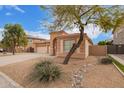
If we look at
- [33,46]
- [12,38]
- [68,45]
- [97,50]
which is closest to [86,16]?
[68,45]

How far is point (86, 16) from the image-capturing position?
8812 mm

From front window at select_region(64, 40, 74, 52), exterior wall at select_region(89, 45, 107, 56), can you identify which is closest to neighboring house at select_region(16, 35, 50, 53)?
front window at select_region(64, 40, 74, 52)

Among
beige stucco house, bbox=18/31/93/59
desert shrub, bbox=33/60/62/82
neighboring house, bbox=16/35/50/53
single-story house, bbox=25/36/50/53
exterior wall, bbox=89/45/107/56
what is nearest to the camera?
desert shrub, bbox=33/60/62/82

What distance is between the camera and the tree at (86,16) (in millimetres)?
8273

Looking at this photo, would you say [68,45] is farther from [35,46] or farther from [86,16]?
[86,16]

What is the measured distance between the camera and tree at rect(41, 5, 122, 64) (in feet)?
27.1

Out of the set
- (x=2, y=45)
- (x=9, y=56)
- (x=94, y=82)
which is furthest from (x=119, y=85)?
(x=2, y=45)

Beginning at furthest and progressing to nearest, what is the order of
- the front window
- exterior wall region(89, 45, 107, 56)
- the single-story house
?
exterior wall region(89, 45, 107, 56)
the single-story house
the front window

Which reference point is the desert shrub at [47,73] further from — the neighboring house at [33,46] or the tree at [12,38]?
the tree at [12,38]

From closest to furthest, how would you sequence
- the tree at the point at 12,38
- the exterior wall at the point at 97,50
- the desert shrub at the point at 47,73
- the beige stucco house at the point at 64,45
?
the desert shrub at the point at 47,73
the beige stucco house at the point at 64,45
the tree at the point at 12,38
the exterior wall at the point at 97,50

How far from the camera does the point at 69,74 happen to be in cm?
734

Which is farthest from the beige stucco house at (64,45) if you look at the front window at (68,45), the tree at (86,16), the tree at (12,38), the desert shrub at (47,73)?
the desert shrub at (47,73)

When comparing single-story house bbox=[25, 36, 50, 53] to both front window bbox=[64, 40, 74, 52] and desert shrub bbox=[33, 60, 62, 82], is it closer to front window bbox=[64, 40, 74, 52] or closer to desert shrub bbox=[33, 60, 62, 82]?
front window bbox=[64, 40, 74, 52]
